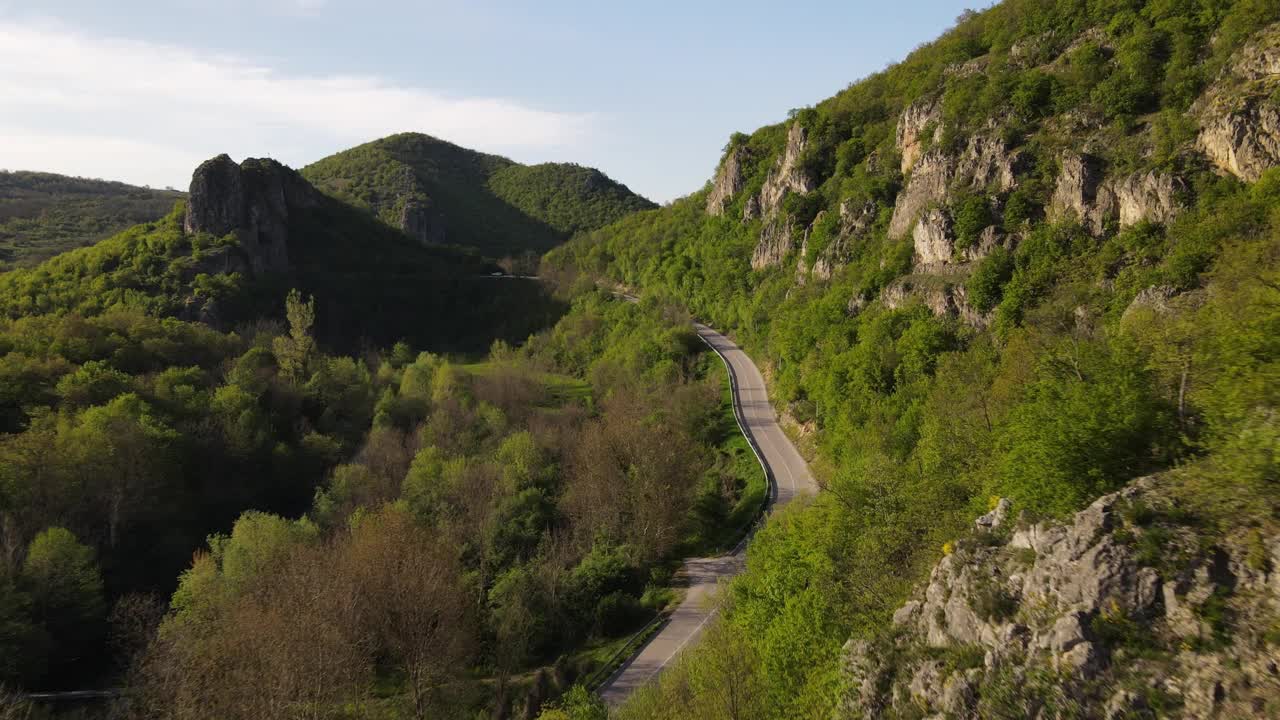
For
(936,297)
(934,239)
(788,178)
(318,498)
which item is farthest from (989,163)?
(318,498)

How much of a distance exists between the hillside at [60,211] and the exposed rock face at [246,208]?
24776 mm

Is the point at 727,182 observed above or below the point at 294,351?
above

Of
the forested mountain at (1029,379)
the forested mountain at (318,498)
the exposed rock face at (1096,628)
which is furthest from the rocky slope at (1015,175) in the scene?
the exposed rock face at (1096,628)

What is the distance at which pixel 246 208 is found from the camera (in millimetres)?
96875

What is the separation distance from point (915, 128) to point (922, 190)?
25.2 feet

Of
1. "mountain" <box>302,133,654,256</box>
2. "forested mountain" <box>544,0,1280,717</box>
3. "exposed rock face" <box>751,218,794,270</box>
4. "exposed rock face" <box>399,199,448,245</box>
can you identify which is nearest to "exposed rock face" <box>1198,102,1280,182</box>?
"forested mountain" <box>544,0,1280,717</box>

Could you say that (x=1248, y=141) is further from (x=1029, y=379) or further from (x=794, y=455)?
(x=794, y=455)

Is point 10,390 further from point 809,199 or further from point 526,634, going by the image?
point 809,199

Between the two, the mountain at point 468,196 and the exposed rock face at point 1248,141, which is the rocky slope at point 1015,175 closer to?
the exposed rock face at point 1248,141

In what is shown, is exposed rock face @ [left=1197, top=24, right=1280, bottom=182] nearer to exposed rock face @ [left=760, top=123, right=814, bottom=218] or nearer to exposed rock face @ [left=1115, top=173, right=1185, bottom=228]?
exposed rock face @ [left=1115, top=173, right=1185, bottom=228]

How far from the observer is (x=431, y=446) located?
51.8 m

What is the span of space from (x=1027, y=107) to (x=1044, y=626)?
40.8 meters

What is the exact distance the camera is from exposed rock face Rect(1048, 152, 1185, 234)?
33469 mm

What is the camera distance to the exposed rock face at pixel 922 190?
4578 cm
